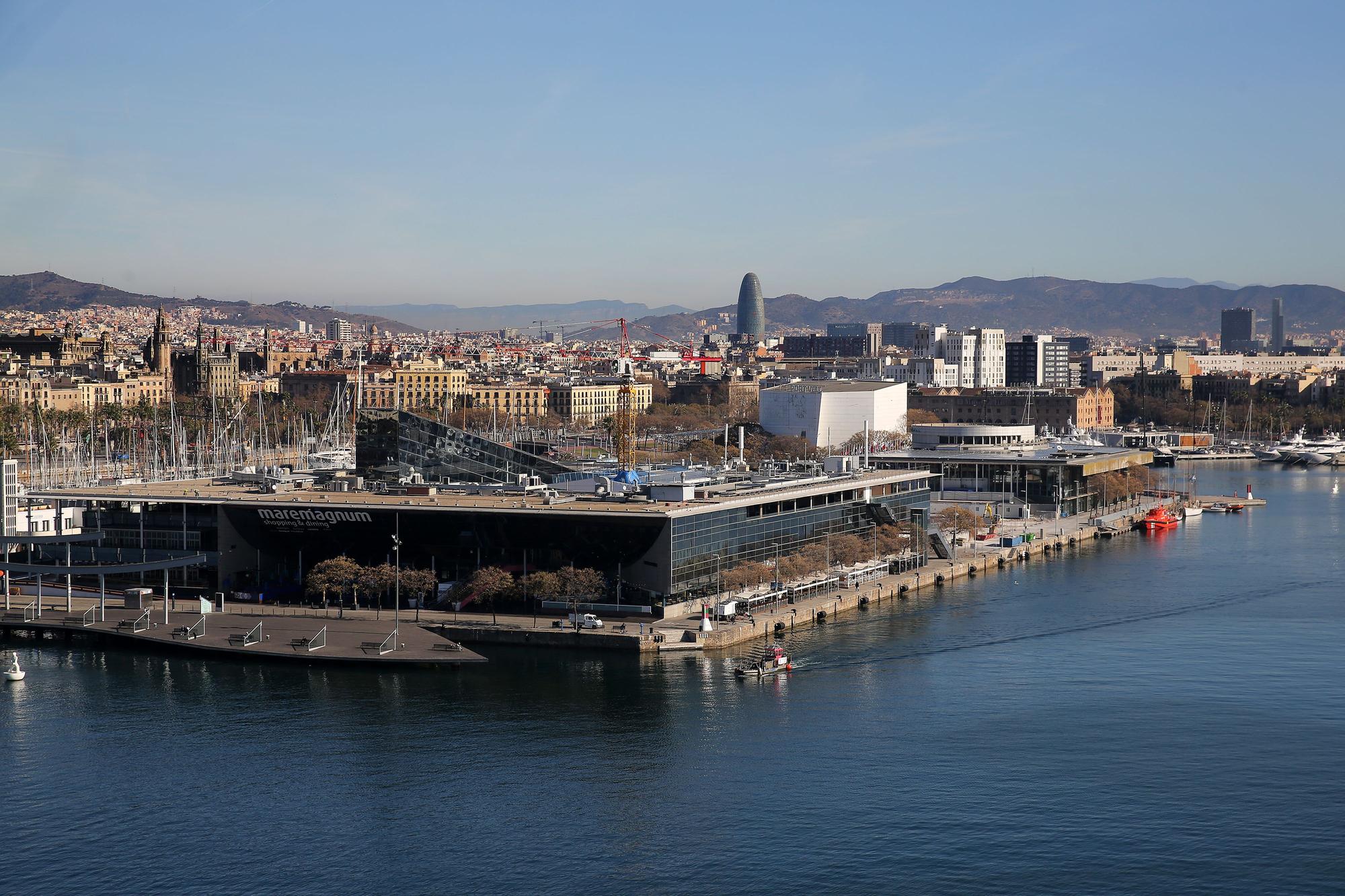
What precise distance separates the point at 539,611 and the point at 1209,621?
14563 millimetres

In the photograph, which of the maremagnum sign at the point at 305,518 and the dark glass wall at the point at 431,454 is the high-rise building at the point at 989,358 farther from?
the maremagnum sign at the point at 305,518

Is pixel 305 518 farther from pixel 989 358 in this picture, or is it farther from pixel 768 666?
pixel 989 358

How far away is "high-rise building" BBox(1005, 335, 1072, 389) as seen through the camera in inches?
5561

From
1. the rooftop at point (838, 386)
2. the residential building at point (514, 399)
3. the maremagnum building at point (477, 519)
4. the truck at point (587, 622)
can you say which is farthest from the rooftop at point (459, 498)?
the residential building at point (514, 399)

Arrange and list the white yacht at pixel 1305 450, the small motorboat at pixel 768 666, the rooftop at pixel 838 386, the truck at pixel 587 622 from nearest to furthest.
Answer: the small motorboat at pixel 768 666 < the truck at pixel 587 622 < the rooftop at pixel 838 386 < the white yacht at pixel 1305 450

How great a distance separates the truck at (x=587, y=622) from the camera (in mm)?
30750

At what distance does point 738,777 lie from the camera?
22.2 meters

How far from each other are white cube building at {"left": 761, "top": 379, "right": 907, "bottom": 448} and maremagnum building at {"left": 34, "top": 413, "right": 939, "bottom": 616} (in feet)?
111

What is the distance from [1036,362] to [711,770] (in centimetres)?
12367

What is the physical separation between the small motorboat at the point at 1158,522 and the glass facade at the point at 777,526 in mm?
12835

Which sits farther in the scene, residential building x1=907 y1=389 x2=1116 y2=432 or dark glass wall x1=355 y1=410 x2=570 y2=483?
residential building x1=907 y1=389 x2=1116 y2=432

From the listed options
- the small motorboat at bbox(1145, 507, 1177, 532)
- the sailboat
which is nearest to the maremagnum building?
the sailboat

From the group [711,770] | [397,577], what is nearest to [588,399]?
[397,577]

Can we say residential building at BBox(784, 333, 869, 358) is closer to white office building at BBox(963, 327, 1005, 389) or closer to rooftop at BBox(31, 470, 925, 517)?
white office building at BBox(963, 327, 1005, 389)
